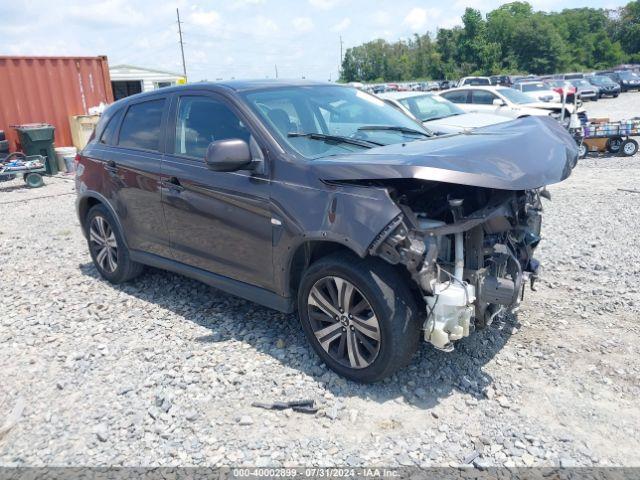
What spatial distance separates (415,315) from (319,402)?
82cm

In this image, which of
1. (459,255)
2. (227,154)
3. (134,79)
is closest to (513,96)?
(459,255)

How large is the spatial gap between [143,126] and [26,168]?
340 inches

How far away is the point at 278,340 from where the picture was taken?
13.7 ft

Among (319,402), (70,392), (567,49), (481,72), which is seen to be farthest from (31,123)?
(567,49)

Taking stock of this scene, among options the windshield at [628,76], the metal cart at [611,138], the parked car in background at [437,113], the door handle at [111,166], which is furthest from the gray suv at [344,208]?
the windshield at [628,76]

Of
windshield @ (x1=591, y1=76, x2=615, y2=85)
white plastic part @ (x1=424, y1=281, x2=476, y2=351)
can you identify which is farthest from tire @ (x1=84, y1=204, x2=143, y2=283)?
windshield @ (x1=591, y1=76, x2=615, y2=85)

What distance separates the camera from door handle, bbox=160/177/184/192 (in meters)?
4.38

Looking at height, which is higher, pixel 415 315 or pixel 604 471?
pixel 415 315

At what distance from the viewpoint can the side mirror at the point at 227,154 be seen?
357cm

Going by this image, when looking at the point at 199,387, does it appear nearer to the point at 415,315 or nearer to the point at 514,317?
the point at 415,315

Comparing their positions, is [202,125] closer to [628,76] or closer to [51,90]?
[51,90]

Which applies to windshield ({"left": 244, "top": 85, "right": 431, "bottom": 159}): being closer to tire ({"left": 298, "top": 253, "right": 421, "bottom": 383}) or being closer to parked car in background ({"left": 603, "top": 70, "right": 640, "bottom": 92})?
tire ({"left": 298, "top": 253, "right": 421, "bottom": 383})

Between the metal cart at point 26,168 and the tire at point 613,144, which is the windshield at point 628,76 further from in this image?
the metal cart at point 26,168

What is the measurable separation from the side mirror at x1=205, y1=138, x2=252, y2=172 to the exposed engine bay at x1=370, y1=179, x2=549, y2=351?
99cm
